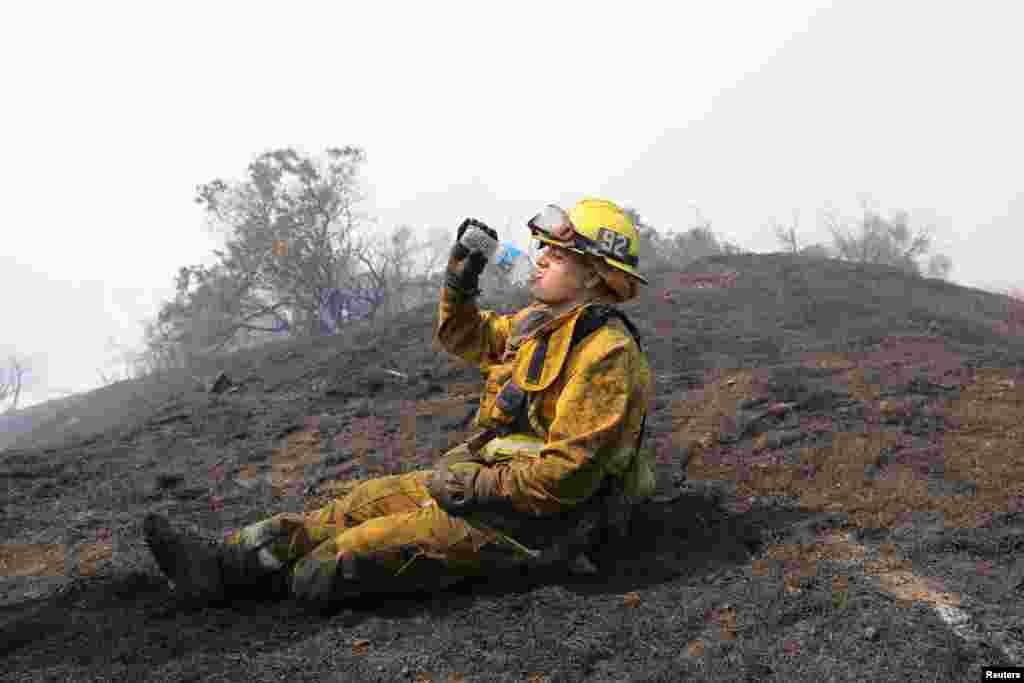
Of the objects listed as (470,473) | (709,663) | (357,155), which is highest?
(357,155)

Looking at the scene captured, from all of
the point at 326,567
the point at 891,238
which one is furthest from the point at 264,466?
the point at 891,238

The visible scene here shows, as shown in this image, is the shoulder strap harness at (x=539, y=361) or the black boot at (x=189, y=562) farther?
the shoulder strap harness at (x=539, y=361)

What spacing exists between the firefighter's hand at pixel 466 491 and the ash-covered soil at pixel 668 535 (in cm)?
33

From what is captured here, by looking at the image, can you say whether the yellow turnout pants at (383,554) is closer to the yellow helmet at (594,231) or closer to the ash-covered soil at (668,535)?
the ash-covered soil at (668,535)

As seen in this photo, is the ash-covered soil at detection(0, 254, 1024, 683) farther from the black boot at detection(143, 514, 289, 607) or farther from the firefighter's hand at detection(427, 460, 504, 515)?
the firefighter's hand at detection(427, 460, 504, 515)

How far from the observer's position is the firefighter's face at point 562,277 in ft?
9.20

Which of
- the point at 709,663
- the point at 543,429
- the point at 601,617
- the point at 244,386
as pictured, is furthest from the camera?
the point at 244,386

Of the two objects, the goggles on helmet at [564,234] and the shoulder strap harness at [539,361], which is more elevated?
the goggles on helmet at [564,234]

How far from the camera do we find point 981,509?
3119 mm

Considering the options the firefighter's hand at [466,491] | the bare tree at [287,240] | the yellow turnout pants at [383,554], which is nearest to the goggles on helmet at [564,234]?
the firefighter's hand at [466,491]

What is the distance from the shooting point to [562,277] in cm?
280

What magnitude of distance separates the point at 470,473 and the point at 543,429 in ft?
0.97

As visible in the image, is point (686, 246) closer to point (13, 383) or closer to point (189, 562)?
point (189, 562)

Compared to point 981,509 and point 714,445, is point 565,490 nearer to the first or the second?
point 981,509
